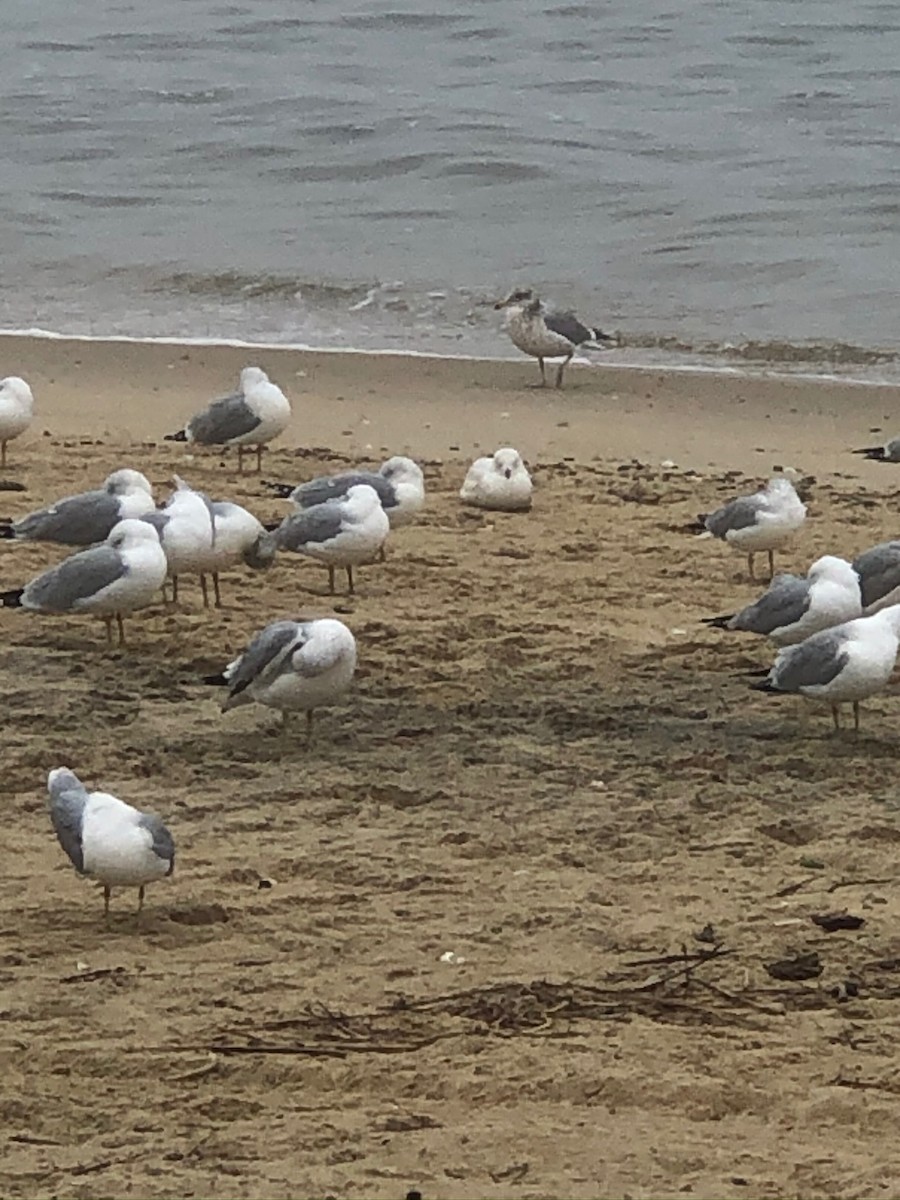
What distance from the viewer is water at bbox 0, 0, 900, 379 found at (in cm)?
1530

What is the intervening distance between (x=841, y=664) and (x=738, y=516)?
190cm

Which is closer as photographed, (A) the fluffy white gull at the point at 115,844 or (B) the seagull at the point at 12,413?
(A) the fluffy white gull at the point at 115,844

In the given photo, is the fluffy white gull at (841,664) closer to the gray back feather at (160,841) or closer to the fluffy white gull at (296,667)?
the fluffy white gull at (296,667)

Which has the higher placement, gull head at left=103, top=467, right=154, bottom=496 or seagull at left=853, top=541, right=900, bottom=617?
gull head at left=103, top=467, right=154, bottom=496

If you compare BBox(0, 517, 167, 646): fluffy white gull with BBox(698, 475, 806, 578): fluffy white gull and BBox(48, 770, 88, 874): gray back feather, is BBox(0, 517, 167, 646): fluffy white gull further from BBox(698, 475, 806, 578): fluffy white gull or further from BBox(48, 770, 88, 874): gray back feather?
BBox(698, 475, 806, 578): fluffy white gull

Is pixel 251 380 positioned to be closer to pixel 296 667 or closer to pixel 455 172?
pixel 296 667

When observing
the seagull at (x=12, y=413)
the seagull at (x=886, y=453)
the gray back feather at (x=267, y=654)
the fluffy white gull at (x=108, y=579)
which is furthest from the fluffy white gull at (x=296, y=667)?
the seagull at (x=886, y=453)

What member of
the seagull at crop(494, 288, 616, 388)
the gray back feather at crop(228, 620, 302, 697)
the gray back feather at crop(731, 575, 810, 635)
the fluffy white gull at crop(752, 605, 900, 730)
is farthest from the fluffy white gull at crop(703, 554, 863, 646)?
the seagull at crop(494, 288, 616, 388)

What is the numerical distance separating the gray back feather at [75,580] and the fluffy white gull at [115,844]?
1957 millimetres

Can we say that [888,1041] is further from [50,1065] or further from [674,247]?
[674,247]

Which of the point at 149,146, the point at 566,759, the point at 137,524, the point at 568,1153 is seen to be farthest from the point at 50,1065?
the point at 149,146

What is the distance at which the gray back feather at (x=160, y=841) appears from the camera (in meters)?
5.03

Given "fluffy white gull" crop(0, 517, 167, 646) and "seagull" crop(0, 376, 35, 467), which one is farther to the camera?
"seagull" crop(0, 376, 35, 467)

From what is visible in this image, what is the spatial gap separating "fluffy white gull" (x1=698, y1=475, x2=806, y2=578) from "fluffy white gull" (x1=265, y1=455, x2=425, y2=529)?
1147 mm
